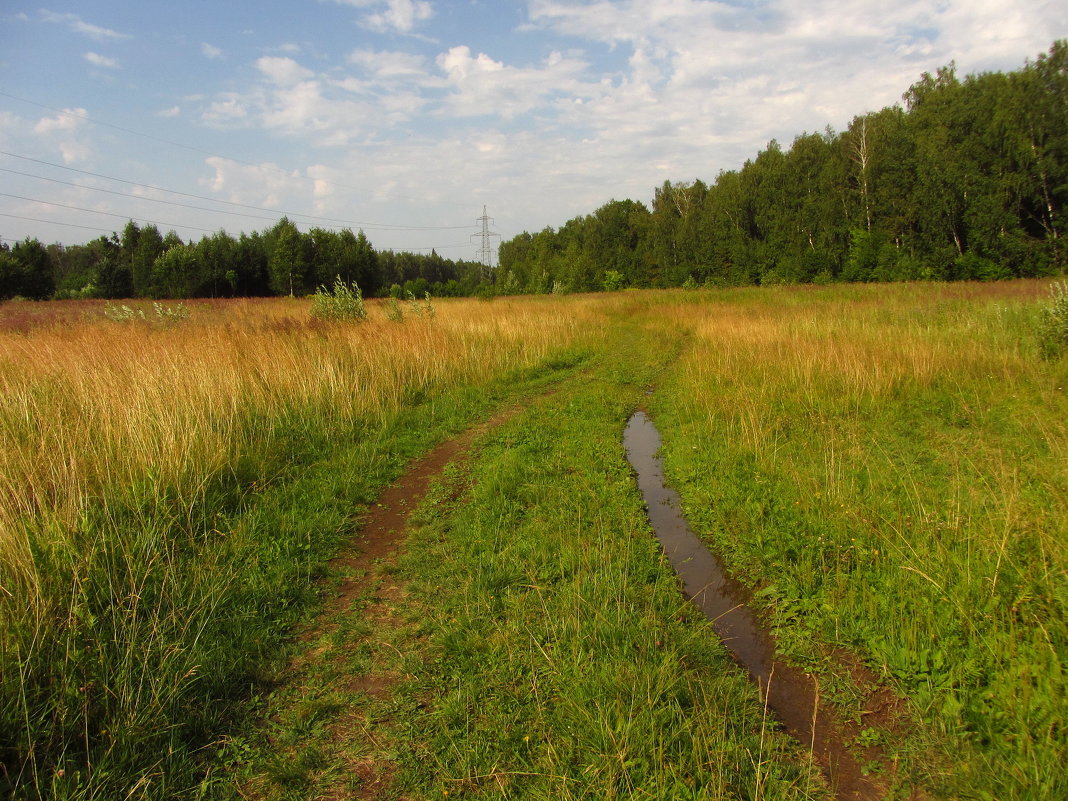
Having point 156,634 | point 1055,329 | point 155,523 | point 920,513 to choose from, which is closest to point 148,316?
point 155,523

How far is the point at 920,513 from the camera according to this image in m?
4.06

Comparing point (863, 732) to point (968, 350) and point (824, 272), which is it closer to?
point (968, 350)

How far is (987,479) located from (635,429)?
4333 millimetres

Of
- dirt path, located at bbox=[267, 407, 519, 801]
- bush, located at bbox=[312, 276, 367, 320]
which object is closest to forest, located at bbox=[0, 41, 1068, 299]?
bush, located at bbox=[312, 276, 367, 320]

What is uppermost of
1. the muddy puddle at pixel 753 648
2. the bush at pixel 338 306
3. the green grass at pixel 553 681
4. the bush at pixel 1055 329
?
the bush at pixel 338 306

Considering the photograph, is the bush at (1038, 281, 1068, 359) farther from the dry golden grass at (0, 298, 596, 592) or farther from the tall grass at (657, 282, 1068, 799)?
the dry golden grass at (0, 298, 596, 592)

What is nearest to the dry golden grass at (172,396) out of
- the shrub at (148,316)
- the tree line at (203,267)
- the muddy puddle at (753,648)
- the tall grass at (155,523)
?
the tall grass at (155,523)

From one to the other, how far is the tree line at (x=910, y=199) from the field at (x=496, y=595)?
92.9 feet

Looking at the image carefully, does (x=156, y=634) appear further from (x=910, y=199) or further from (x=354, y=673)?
(x=910, y=199)

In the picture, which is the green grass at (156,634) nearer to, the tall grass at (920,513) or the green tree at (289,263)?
the tall grass at (920,513)

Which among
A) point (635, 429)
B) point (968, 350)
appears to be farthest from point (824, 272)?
point (635, 429)

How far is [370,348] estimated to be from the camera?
10.2 meters

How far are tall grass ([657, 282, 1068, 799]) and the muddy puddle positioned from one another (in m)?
0.18

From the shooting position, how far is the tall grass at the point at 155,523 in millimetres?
2355
